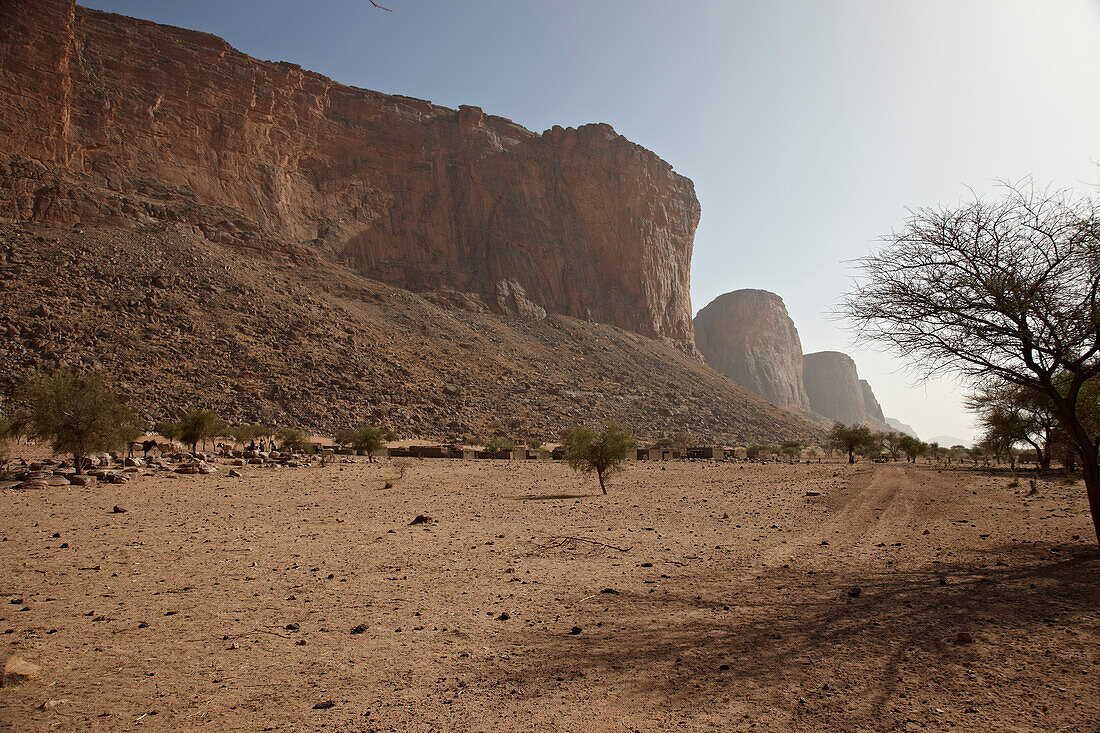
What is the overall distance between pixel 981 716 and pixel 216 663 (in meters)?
5.38

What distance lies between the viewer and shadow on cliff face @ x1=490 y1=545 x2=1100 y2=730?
3.88 m

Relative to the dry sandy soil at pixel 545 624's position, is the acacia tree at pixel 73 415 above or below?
above

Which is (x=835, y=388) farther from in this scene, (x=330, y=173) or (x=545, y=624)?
(x=545, y=624)

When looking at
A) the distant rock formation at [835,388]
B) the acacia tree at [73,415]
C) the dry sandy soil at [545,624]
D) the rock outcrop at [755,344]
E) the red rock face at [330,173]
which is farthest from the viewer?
the distant rock formation at [835,388]

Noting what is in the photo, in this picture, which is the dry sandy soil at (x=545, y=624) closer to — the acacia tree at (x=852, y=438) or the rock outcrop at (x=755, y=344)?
the acacia tree at (x=852, y=438)

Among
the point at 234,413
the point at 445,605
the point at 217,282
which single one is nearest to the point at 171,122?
the point at 217,282

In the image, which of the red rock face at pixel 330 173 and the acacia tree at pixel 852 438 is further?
the red rock face at pixel 330 173

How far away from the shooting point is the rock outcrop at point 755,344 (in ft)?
472

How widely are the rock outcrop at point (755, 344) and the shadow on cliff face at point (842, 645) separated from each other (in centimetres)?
13968

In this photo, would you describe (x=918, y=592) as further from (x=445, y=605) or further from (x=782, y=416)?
(x=782, y=416)

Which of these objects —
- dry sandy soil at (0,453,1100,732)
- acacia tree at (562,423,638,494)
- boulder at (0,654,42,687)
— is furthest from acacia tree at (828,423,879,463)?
boulder at (0,654,42,687)

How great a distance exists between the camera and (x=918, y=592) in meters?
6.29

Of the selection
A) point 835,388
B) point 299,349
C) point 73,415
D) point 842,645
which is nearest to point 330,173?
point 299,349

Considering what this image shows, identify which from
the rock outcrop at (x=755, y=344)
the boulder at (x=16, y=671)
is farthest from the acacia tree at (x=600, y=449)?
the rock outcrop at (x=755, y=344)
